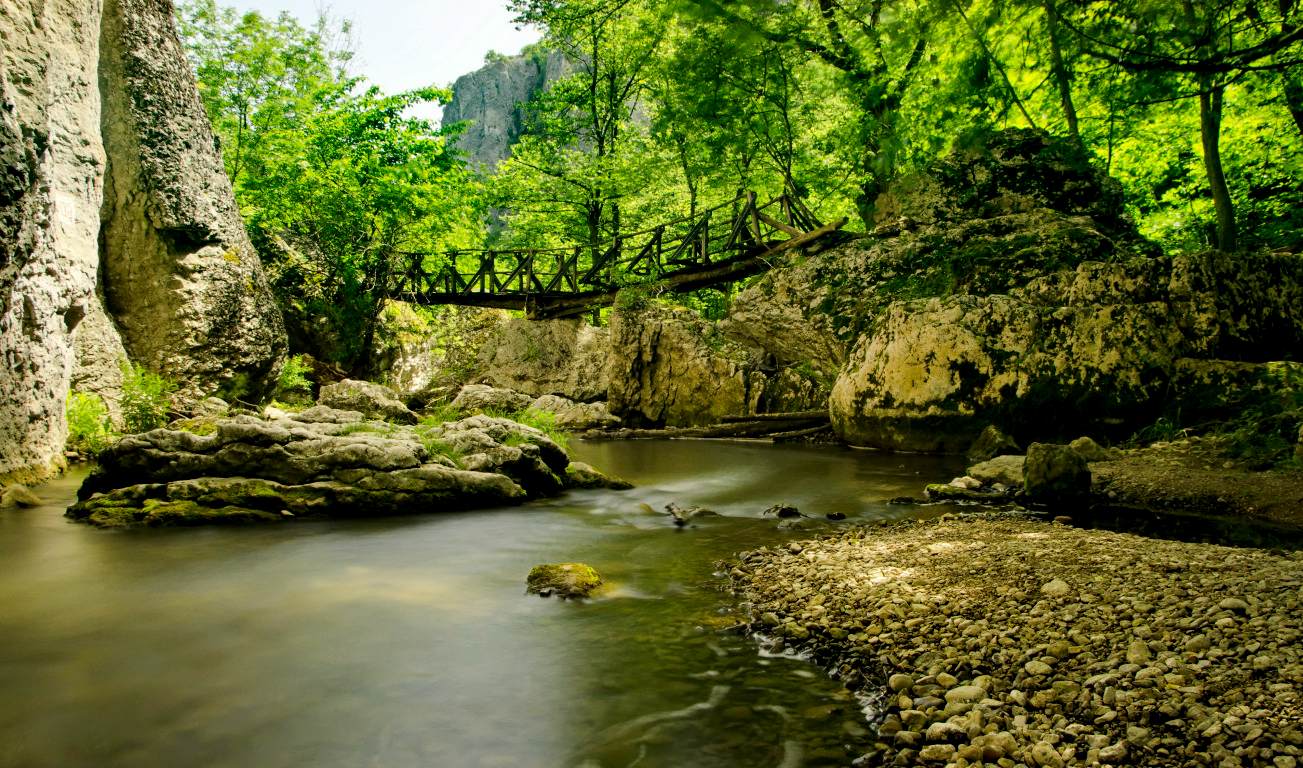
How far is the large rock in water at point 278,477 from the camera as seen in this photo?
614cm

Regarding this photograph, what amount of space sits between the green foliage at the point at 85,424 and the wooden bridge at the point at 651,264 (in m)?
9.60

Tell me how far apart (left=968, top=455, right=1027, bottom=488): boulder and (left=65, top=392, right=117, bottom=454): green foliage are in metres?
10.1

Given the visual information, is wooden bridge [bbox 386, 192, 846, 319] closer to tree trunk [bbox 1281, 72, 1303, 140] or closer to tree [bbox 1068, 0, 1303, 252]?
tree trunk [bbox 1281, 72, 1303, 140]

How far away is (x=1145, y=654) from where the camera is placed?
246cm

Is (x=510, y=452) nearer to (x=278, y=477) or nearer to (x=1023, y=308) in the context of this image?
(x=278, y=477)

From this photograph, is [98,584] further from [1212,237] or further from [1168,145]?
[1212,237]

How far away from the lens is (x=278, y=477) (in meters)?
6.64

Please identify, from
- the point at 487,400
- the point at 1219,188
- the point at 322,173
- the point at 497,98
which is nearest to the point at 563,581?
the point at 1219,188

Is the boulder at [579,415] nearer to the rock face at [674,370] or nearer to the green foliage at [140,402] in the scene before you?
the rock face at [674,370]

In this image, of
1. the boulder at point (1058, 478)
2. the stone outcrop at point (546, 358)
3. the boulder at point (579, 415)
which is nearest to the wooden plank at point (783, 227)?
the boulder at point (579, 415)

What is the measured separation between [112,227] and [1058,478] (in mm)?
13032

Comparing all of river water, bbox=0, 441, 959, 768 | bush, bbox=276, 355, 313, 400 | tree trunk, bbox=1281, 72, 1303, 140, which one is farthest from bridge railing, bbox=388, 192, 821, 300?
river water, bbox=0, 441, 959, 768

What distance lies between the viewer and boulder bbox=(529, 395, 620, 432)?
1583 centimetres

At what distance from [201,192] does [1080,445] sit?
13061 millimetres
